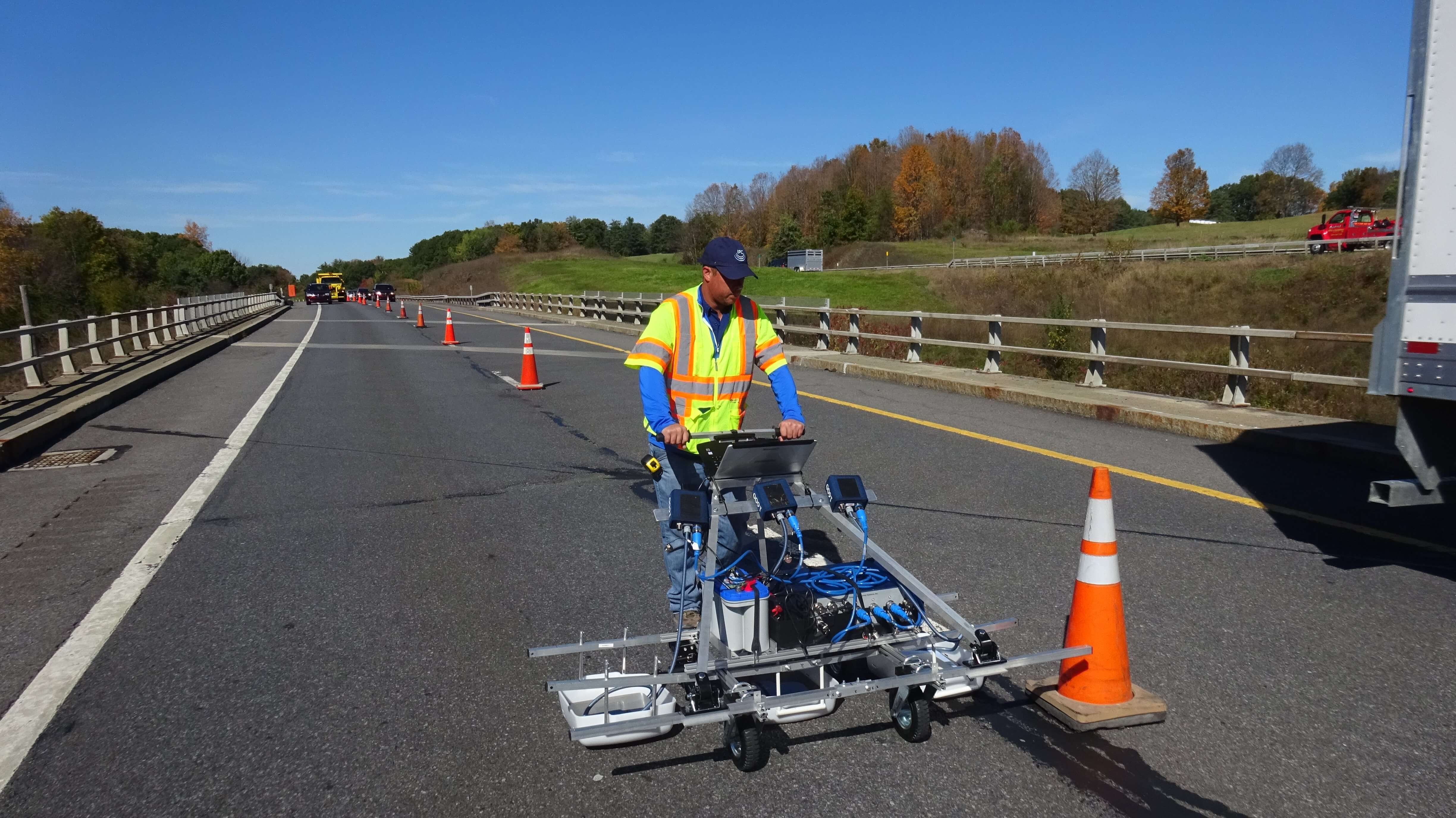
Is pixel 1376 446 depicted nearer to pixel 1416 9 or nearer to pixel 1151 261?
pixel 1416 9

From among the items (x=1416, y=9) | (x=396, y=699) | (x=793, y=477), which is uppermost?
(x=1416, y=9)

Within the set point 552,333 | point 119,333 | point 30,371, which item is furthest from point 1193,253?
point 30,371

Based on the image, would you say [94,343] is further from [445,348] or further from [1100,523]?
[1100,523]

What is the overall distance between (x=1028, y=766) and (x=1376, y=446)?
6775mm

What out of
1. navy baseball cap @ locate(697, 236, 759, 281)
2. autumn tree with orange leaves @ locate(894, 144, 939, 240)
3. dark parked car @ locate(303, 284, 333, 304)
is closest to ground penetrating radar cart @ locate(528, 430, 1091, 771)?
navy baseball cap @ locate(697, 236, 759, 281)

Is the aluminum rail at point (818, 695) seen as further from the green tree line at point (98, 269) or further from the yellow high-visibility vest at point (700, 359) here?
the green tree line at point (98, 269)

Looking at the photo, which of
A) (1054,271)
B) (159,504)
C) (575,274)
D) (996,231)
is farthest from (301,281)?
(159,504)

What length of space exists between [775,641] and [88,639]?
349cm

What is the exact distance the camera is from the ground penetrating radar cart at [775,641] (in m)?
3.37

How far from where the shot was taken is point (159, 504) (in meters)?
7.43

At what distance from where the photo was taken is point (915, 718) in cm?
353

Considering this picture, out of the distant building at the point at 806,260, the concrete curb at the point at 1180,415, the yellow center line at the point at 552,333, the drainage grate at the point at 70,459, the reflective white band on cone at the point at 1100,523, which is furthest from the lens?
the distant building at the point at 806,260

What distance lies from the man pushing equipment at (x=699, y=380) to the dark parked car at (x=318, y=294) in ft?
267

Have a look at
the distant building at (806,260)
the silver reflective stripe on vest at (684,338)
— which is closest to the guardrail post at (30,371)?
the silver reflective stripe on vest at (684,338)
